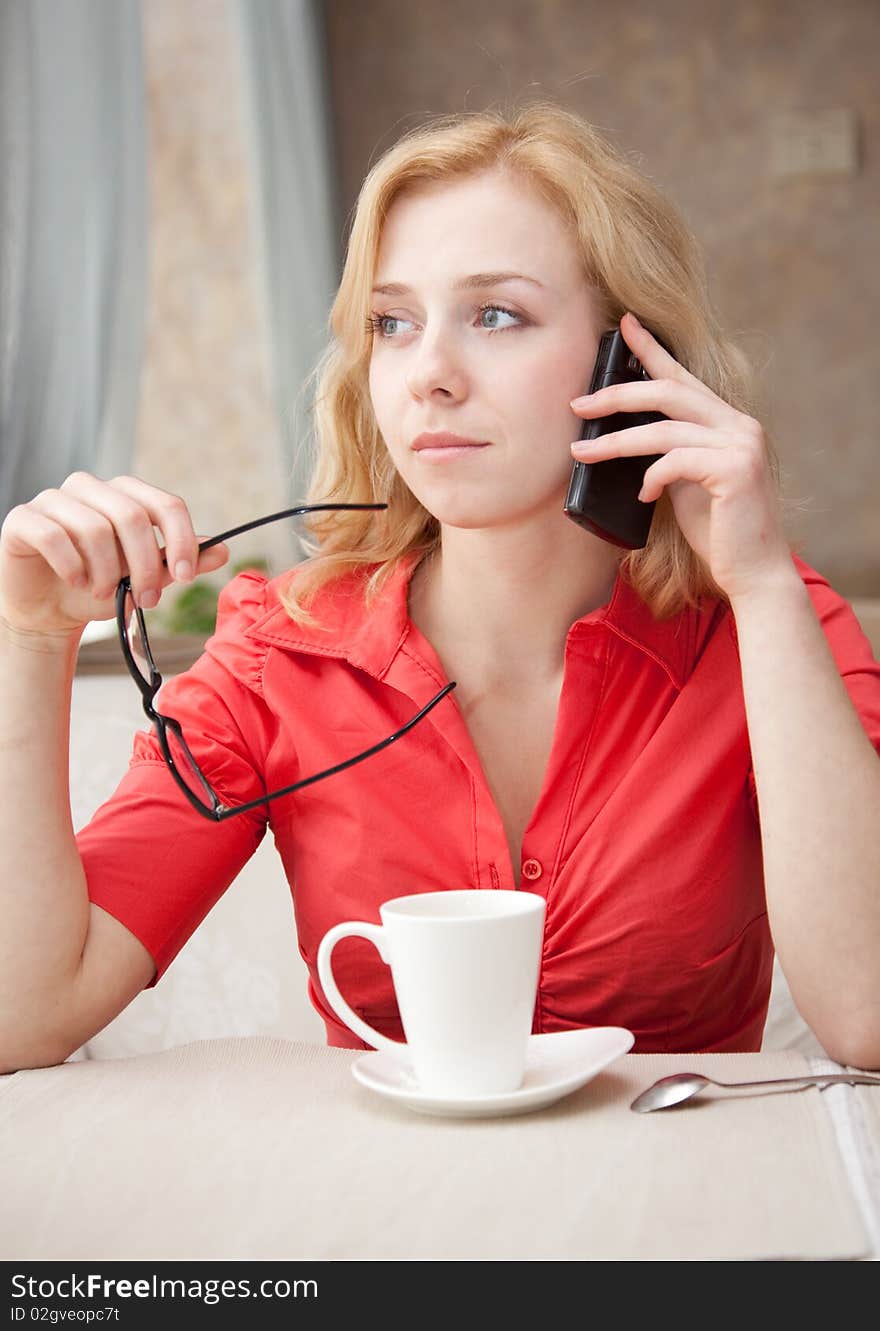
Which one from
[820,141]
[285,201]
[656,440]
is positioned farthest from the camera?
[820,141]

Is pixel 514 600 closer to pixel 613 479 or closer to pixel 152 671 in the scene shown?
pixel 613 479

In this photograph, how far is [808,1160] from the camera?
66cm

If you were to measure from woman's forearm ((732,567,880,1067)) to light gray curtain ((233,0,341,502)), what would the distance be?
2.80 metres

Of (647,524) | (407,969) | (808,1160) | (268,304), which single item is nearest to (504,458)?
(647,524)

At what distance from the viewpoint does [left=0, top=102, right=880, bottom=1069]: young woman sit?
0.97 metres

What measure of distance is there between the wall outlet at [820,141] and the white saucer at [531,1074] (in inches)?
156

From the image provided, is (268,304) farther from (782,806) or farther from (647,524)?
(782,806)

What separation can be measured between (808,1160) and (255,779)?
25.2 inches

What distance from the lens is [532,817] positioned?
1122 mm

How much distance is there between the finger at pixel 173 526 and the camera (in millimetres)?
948

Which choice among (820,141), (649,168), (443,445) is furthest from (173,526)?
(820,141)

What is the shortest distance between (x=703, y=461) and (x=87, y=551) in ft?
1.53

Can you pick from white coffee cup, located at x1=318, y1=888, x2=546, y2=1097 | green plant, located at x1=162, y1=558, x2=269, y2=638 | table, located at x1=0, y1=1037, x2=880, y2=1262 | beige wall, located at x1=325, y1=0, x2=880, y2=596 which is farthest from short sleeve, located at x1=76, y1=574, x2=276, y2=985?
beige wall, located at x1=325, y1=0, x2=880, y2=596

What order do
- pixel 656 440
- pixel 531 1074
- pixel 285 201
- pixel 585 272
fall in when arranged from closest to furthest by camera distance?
pixel 531 1074
pixel 656 440
pixel 585 272
pixel 285 201
